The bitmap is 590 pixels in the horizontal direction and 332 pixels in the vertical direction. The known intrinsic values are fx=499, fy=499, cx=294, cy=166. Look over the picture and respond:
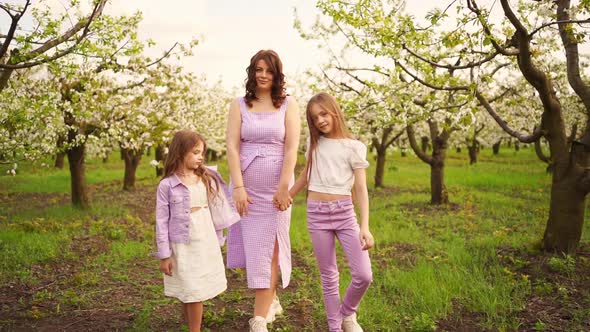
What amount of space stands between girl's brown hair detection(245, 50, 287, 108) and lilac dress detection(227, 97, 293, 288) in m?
0.08

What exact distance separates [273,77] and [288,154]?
2.10 ft

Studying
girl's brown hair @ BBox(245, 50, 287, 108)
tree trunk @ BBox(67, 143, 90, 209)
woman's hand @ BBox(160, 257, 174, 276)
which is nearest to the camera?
woman's hand @ BBox(160, 257, 174, 276)

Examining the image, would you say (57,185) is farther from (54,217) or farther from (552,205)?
(552,205)

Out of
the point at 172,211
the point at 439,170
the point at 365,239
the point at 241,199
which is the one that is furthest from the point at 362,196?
the point at 439,170

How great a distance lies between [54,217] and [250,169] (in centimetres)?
868

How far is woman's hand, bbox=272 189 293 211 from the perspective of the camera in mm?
4020

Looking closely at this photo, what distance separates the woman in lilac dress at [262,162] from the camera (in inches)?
159

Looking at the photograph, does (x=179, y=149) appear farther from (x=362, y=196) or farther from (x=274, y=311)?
(x=274, y=311)

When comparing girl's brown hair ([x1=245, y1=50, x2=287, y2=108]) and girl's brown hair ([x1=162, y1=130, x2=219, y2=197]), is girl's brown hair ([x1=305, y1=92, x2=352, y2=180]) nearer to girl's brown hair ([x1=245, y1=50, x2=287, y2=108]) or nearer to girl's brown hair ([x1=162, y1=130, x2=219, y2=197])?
girl's brown hair ([x1=245, y1=50, x2=287, y2=108])

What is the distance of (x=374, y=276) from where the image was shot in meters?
6.30

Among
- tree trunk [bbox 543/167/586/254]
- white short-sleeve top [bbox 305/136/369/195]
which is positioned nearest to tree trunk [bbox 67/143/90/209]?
white short-sleeve top [bbox 305/136/369/195]

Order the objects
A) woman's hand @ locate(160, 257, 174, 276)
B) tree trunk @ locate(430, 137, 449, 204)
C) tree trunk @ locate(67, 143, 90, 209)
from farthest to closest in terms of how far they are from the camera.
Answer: tree trunk @ locate(430, 137, 449, 204) → tree trunk @ locate(67, 143, 90, 209) → woman's hand @ locate(160, 257, 174, 276)

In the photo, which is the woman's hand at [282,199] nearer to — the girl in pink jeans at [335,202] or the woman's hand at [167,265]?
the girl in pink jeans at [335,202]

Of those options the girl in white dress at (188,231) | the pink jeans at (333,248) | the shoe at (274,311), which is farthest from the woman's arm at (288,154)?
the shoe at (274,311)
